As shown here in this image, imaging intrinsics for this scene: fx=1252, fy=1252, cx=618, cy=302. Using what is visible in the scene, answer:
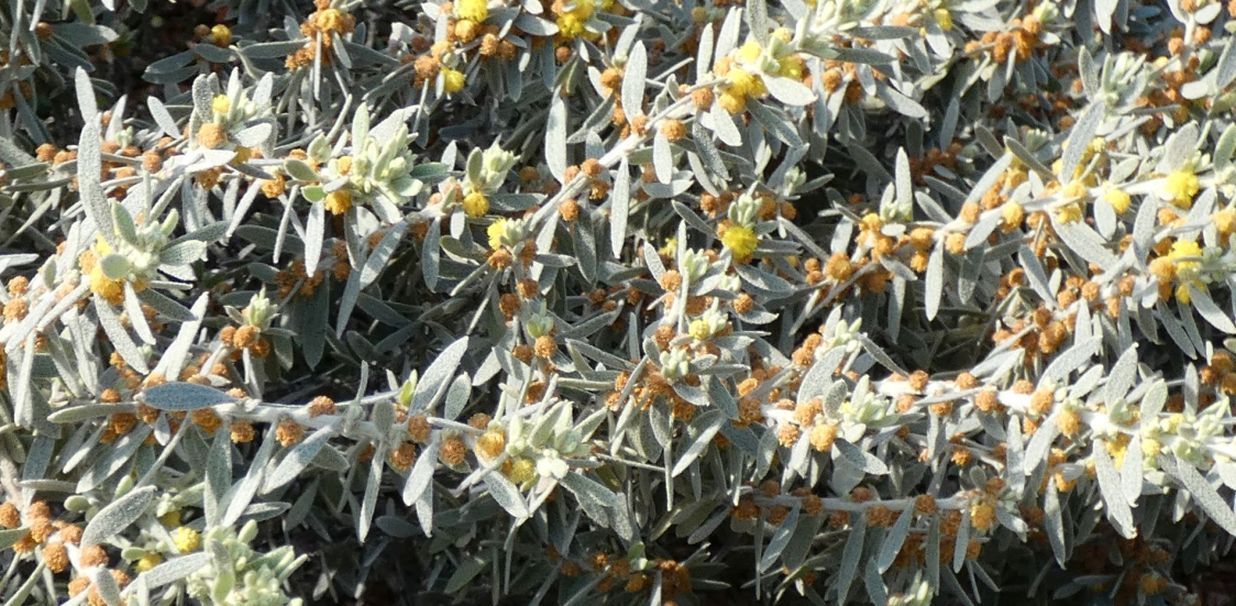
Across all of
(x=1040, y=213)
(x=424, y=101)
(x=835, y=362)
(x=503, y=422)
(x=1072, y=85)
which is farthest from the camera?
(x=1072, y=85)

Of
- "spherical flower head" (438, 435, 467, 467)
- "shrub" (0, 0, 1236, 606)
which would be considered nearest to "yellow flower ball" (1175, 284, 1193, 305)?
"shrub" (0, 0, 1236, 606)

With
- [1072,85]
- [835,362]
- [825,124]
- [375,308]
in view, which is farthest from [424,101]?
[1072,85]

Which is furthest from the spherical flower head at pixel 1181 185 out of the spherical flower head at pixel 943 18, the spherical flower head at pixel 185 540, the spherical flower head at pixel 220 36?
the spherical flower head at pixel 220 36

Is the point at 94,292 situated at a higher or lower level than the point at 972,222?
higher

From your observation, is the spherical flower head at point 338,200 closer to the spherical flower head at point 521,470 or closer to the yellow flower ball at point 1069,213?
the spherical flower head at point 521,470

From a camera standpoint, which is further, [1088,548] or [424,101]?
[1088,548]

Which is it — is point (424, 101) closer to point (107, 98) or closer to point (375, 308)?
point (375, 308)

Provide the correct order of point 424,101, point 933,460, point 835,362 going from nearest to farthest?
point 835,362 → point 933,460 → point 424,101
